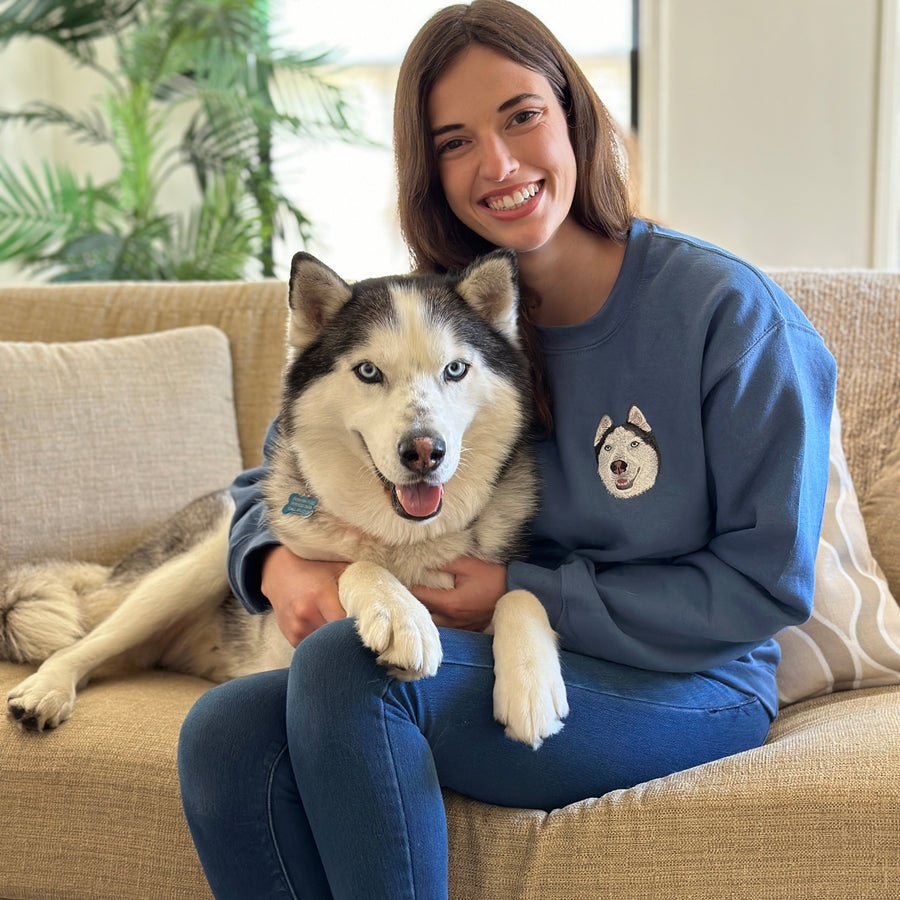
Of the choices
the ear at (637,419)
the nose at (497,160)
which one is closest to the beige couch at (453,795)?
the ear at (637,419)

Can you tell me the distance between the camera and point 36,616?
1.84 metres

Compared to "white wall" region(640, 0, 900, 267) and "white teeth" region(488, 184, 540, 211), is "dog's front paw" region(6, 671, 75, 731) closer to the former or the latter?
"white teeth" region(488, 184, 540, 211)

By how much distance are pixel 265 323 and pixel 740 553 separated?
1.49 meters

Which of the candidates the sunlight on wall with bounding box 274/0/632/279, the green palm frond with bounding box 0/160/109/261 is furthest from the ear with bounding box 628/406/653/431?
the green palm frond with bounding box 0/160/109/261

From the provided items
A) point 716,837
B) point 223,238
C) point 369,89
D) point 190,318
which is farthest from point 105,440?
point 369,89

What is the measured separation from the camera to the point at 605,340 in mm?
1541

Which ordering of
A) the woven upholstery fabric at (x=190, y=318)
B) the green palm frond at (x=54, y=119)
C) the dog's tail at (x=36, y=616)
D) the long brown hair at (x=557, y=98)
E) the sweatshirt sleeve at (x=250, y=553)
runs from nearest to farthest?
the long brown hair at (x=557, y=98) < the sweatshirt sleeve at (x=250, y=553) < the dog's tail at (x=36, y=616) < the woven upholstery fabric at (x=190, y=318) < the green palm frond at (x=54, y=119)

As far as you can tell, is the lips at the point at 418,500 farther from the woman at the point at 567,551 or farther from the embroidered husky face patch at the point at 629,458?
the embroidered husky face patch at the point at 629,458

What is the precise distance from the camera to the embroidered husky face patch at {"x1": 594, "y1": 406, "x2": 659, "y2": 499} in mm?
1479

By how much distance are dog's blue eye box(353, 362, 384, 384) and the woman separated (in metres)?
0.28

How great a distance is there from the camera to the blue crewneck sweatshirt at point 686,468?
4.50 ft

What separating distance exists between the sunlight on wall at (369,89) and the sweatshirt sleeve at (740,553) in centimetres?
310

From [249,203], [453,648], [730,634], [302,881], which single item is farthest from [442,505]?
[249,203]

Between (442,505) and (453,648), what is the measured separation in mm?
279
